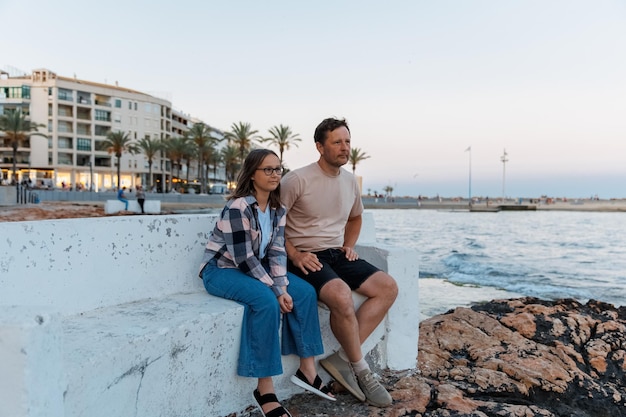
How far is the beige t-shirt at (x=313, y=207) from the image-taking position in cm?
308

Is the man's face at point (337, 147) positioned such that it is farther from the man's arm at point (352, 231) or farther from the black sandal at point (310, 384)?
the black sandal at point (310, 384)

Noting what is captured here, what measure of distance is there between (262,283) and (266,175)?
632mm

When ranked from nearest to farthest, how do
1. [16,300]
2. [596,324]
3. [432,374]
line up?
[16,300], [432,374], [596,324]

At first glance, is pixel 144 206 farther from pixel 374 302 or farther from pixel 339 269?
pixel 374 302

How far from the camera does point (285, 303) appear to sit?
2.54 m

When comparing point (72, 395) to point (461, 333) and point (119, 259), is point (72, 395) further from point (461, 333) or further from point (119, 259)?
point (461, 333)

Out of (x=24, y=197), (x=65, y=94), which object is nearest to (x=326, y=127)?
(x=24, y=197)

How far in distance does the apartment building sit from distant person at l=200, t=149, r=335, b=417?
6583 cm

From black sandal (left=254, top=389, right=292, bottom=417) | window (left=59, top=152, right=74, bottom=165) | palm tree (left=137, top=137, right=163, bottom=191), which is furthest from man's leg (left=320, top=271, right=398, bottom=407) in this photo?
window (left=59, top=152, right=74, bottom=165)

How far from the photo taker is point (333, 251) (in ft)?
10.3

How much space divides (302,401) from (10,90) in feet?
258

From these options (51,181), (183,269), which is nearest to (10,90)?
(51,181)

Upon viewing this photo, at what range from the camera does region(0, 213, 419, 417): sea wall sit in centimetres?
139

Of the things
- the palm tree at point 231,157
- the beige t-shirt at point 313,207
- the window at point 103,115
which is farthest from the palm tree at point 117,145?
the beige t-shirt at point 313,207
